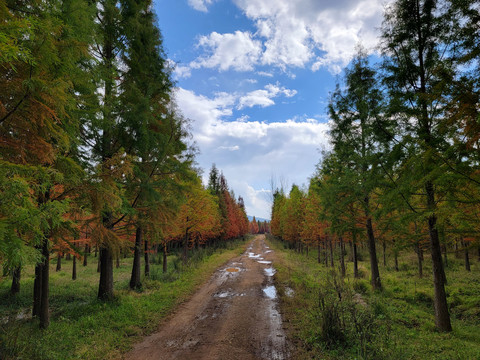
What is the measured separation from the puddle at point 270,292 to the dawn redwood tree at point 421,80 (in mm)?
6372

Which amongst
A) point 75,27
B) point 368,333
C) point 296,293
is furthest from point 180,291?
point 75,27

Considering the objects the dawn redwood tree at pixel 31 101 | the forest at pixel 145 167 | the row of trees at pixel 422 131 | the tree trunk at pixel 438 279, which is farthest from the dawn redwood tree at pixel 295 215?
the dawn redwood tree at pixel 31 101

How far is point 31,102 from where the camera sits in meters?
4.15

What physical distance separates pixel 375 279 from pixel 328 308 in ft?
27.6

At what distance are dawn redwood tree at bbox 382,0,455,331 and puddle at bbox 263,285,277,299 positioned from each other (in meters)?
6.37

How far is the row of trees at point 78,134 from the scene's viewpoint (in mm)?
3848

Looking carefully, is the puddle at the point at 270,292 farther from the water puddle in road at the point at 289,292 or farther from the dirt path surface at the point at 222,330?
the water puddle in road at the point at 289,292

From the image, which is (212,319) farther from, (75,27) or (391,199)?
(75,27)

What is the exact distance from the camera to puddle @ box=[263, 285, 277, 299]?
1131 centimetres

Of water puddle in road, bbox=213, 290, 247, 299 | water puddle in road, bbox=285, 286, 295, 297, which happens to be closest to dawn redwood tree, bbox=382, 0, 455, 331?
water puddle in road, bbox=285, 286, 295, 297

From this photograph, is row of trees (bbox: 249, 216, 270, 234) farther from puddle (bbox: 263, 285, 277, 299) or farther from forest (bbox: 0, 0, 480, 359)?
forest (bbox: 0, 0, 480, 359)

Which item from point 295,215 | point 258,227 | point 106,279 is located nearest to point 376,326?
point 106,279

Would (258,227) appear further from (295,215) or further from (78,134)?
(78,134)

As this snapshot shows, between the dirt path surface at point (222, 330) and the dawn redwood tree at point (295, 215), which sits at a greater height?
the dawn redwood tree at point (295, 215)
